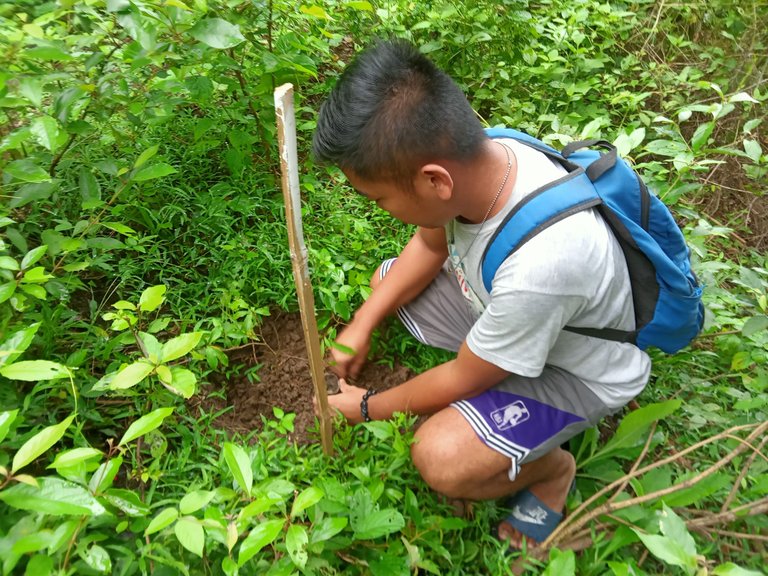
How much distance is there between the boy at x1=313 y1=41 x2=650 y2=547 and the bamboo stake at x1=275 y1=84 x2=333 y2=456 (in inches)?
10.3

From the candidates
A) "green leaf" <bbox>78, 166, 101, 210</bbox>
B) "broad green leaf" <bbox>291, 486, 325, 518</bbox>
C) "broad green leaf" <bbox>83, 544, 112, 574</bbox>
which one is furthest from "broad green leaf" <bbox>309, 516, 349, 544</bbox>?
"green leaf" <bbox>78, 166, 101, 210</bbox>

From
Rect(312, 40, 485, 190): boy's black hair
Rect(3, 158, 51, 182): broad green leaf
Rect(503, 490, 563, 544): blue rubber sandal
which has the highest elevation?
Rect(312, 40, 485, 190): boy's black hair

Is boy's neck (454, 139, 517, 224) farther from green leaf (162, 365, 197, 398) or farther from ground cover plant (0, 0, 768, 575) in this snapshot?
green leaf (162, 365, 197, 398)

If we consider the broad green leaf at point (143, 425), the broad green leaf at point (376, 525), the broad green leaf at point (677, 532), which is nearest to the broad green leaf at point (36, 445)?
the broad green leaf at point (143, 425)

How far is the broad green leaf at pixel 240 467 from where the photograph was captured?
3.66 feet

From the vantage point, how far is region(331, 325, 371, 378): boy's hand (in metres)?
1.98

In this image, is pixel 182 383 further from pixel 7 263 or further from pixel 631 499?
pixel 631 499

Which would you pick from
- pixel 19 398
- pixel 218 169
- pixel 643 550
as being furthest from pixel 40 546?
pixel 218 169

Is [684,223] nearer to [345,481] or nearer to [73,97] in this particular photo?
[345,481]

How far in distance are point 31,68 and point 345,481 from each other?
5.07 feet

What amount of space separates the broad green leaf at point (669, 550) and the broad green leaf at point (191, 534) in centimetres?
87

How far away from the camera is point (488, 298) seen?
5.14ft

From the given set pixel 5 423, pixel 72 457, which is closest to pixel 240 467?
pixel 72 457

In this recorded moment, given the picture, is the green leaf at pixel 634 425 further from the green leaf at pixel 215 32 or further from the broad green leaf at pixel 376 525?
the green leaf at pixel 215 32
